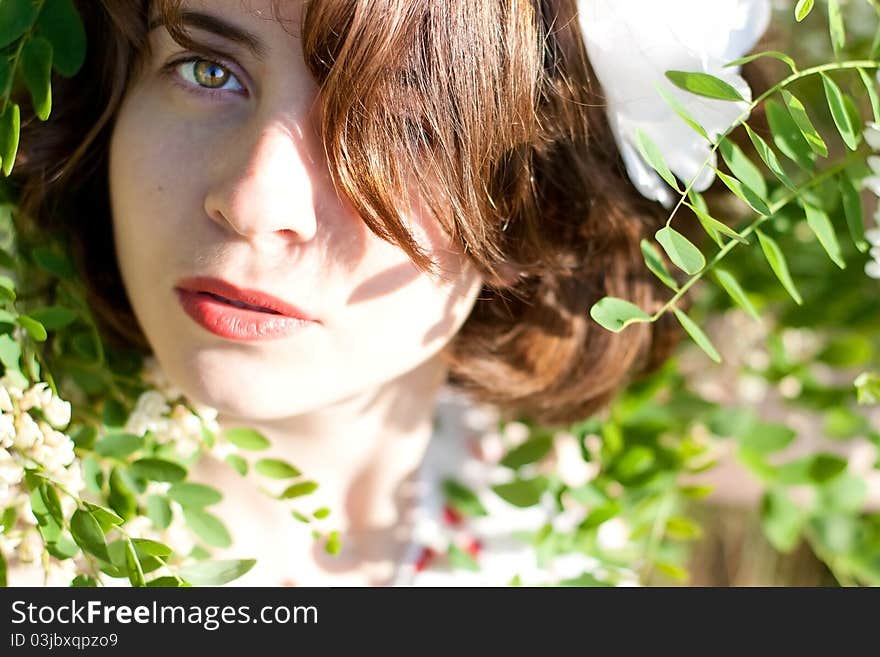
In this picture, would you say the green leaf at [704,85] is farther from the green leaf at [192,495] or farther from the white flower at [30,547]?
the white flower at [30,547]

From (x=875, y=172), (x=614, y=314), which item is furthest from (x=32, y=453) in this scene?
(x=875, y=172)

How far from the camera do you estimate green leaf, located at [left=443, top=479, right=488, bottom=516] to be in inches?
58.4

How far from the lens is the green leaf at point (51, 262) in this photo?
1019 millimetres

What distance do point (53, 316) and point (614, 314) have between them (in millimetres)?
582

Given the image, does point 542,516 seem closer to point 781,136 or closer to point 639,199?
point 639,199

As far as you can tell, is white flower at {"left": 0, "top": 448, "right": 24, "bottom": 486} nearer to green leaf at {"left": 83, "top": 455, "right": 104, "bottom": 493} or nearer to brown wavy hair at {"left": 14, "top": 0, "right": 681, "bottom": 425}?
green leaf at {"left": 83, "top": 455, "right": 104, "bottom": 493}

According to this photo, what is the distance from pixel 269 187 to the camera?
0.87m

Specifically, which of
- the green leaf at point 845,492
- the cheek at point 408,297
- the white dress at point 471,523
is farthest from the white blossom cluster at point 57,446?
the green leaf at point 845,492

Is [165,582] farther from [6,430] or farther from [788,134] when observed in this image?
[788,134]
